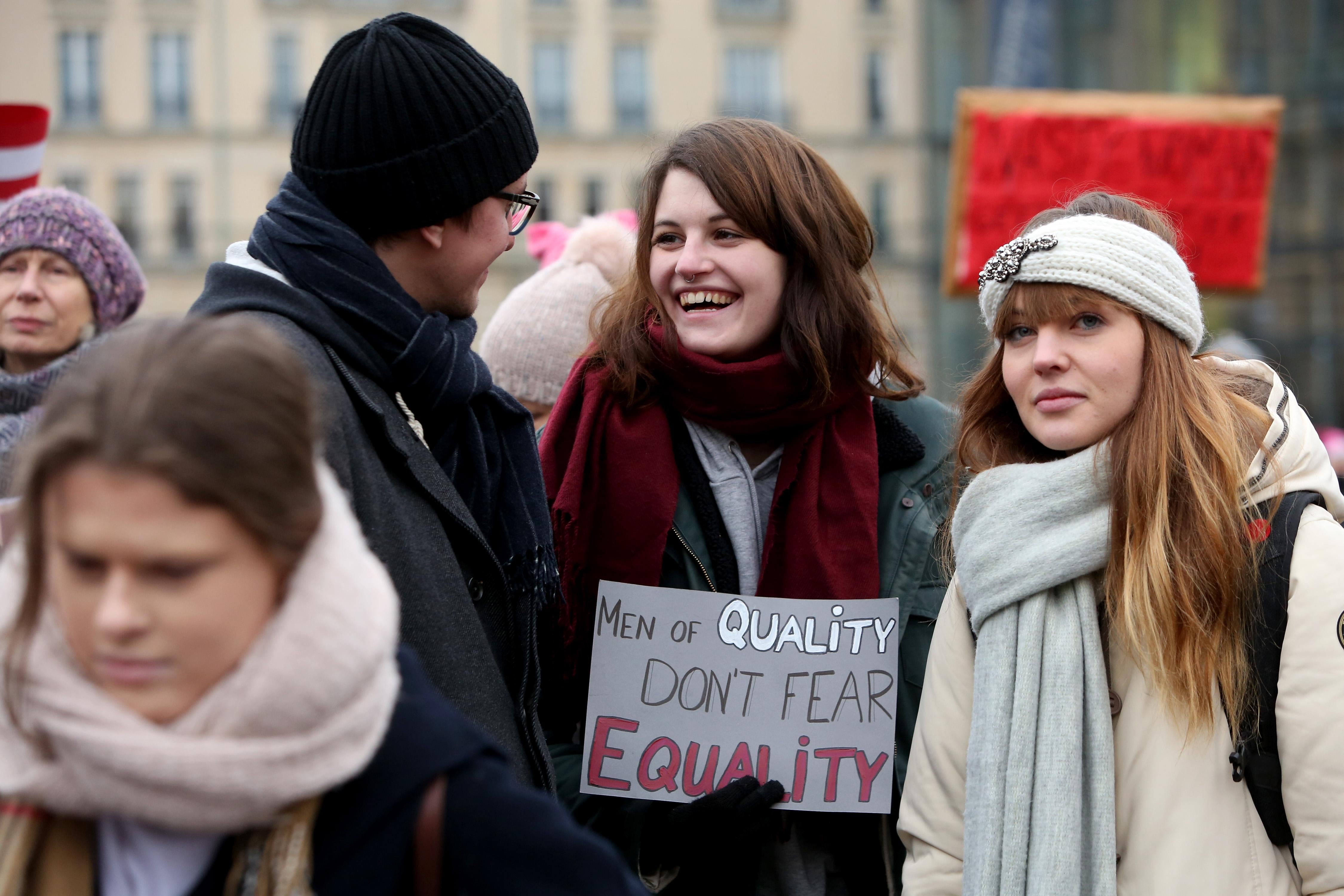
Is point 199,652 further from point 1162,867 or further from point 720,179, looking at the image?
point 720,179

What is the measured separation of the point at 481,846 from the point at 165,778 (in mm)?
309

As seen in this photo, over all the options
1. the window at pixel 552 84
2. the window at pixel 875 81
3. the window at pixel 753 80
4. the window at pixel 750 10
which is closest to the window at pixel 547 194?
the window at pixel 552 84

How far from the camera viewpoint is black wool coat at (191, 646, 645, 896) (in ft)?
4.31

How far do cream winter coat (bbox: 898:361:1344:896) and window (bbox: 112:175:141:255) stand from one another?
110ft

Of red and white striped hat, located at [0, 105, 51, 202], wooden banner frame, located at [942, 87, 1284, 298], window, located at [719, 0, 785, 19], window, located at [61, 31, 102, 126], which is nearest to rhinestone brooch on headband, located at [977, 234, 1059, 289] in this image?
red and white striped hat, located at [0, 105, 51, 202]

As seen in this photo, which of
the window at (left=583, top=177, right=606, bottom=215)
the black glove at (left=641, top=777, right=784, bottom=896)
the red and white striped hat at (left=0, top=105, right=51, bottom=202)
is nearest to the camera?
the black glove at (left=641, top=777, right=784, bottom=896)

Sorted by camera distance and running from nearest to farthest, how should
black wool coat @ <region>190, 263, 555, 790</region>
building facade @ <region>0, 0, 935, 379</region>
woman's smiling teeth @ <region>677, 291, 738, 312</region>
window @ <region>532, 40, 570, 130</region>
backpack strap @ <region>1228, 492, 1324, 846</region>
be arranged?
black wool coat @ <region>190, 263, 555, 790</region>
backpack strap @ <region>1228, 492, 1324, 846</region>
woman's smiling teeth @ <region>677, 291, 738, 312</region>
building facade @ <region>0, 0, 935, 379</region>
window @ <region>532, 40, 570, 130</region>

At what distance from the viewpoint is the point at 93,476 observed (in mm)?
1194

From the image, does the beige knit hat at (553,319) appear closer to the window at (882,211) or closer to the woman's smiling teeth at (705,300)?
the woman's smiling teeth at (705,300)

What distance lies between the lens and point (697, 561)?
264 cm

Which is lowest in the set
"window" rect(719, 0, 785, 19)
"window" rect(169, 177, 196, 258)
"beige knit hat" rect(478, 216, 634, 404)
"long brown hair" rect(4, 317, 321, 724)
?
"window" rect(169, 177, 196, 258)

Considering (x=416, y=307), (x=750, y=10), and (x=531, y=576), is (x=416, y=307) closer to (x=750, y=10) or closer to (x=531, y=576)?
(x=531, y=576)

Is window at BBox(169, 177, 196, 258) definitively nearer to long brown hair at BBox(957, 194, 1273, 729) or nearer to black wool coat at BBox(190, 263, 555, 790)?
black wool coat at BBox(190, 263, 555, 790)

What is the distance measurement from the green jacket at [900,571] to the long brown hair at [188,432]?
1.37m
